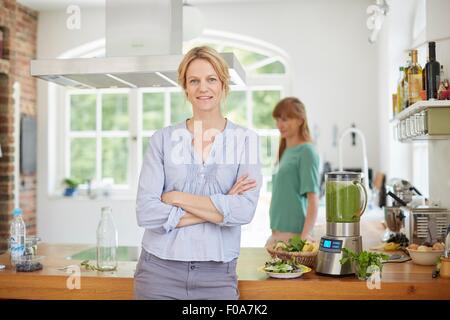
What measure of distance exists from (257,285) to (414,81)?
1337mm

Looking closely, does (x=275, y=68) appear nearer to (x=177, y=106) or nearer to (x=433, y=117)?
(x=177, y=106)

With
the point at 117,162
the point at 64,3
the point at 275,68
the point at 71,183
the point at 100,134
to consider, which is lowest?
the point at 71,183

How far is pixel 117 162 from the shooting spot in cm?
614

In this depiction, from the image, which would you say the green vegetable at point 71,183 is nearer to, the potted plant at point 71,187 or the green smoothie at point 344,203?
the potted plant at point 71,187

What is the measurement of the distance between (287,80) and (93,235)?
2.54 m

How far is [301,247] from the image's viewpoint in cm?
250

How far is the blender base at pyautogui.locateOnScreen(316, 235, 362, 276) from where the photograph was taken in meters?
2.29

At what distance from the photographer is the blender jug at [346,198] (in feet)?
7.82

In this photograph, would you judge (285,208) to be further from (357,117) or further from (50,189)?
(50,189)

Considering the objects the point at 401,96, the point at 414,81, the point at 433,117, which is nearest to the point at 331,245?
the point at 433,117

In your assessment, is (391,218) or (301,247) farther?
(391,218)
